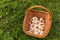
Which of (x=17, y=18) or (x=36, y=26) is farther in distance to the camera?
(x=17, y=18)

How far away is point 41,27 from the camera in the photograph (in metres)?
3.11

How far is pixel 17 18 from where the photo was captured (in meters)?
3.29

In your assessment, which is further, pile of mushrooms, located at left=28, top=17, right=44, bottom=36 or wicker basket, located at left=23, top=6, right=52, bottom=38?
pile of mushrooms, located at left=28, top=17, right=44, bottom=36

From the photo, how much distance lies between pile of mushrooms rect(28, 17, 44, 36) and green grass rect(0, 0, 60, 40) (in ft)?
0.43

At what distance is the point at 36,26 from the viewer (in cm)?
317

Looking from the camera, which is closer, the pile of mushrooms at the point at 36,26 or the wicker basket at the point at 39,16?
the wicker basket at the point at 39,16

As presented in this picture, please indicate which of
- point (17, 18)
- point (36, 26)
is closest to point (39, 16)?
point (36, 26)

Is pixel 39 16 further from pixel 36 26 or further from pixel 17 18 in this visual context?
pixel 17 18

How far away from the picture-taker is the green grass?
3039 mm

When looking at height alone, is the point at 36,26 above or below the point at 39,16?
below

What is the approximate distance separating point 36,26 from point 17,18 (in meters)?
0.39

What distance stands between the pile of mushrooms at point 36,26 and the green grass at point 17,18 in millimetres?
131

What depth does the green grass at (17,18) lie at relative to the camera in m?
3.04

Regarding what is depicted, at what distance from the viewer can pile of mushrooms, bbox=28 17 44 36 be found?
10.0 ft
